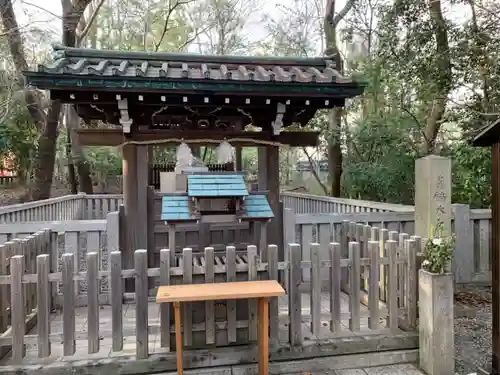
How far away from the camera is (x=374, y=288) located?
130 inches

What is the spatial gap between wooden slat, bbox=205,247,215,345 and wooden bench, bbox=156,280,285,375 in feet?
0.40

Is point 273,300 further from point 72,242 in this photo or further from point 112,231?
point 72,242

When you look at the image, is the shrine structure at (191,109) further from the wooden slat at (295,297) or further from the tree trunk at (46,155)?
the tree trunk at (46,155)

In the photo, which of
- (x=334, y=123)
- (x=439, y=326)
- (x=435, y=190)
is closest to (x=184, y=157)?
(x=435, y=190)

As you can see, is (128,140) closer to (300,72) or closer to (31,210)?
(300,72)

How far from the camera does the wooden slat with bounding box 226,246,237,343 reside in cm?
307

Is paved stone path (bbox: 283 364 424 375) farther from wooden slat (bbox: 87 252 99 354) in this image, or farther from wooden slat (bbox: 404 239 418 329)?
wooden slat (bbox: 87 252 99 354)

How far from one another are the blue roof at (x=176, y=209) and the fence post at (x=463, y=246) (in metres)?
4.00

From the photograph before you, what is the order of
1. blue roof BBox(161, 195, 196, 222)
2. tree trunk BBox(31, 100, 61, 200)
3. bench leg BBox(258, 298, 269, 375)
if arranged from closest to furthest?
bench leg BBox(258, 298, 269, 375)
blue roof BBox(161, 195, 196, 222)
tree trunk BBox(31, 100, 61, 200)

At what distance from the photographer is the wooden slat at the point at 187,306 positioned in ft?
9.87

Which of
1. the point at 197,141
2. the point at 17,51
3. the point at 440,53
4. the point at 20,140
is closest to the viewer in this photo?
the point at 197,141

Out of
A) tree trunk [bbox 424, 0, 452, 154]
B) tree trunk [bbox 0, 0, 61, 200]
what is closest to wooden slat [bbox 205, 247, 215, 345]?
tree trunk [bbox 424, 0, 452, 154]

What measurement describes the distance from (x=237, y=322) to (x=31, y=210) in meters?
5.47

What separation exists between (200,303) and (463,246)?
163 inches
